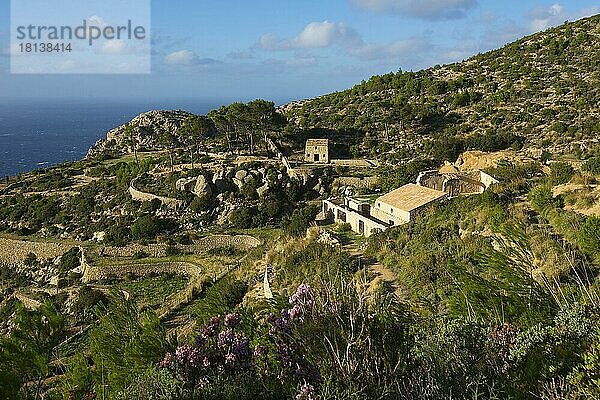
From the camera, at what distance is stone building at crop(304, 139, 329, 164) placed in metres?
33.7

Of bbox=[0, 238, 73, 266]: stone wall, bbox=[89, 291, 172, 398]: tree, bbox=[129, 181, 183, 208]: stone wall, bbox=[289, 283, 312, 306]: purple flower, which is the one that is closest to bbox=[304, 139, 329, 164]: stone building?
bbox=[129, 181, 183, 208]: stone wall

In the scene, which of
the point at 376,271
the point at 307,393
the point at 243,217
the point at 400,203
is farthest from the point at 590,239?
the point at 243,217

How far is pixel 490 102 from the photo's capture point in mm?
39000

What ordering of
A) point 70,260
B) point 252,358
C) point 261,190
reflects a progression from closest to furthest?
1. point 252,358
2. point 70,260
3. point 261,190

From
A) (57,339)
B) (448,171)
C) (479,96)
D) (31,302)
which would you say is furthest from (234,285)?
(479,96)

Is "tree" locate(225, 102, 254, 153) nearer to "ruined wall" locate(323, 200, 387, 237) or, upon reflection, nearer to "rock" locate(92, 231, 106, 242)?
"rock" locate(92, 231, 106, 242)

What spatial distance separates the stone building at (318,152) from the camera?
1328 inches

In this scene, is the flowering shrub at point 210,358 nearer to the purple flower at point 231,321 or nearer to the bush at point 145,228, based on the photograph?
the purple flower at point 231,321

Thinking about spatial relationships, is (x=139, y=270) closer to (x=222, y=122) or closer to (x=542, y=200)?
(x=222, y=122)

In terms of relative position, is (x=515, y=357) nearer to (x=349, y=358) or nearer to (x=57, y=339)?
(x=349, y=358)

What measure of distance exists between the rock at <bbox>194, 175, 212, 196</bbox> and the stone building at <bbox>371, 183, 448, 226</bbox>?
12858 millimetres

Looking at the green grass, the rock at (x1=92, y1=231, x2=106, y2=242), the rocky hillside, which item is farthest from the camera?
the rocky hillside

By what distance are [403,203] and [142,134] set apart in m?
39.3

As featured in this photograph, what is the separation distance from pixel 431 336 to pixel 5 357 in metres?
8.39
